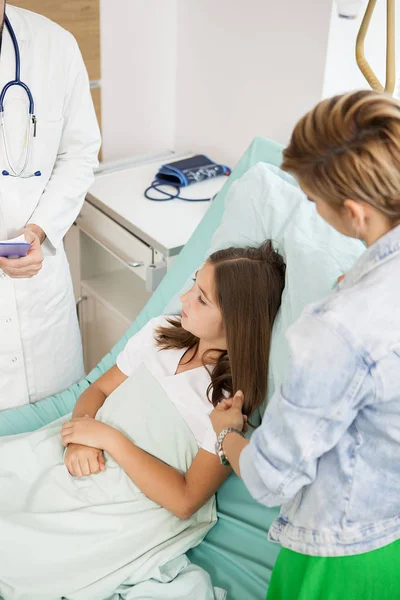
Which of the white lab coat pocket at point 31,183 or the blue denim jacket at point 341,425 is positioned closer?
the blue denim jacket at point 341,425

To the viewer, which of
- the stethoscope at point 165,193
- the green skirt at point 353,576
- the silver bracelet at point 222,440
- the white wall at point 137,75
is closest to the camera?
the green skirt at point 353,576

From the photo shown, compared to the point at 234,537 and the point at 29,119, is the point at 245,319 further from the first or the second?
the point at 29,119

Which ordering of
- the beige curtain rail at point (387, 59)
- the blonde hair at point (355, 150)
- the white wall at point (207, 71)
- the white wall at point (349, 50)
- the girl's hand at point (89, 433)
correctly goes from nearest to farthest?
the blonde hair at point (355, 150), the girl's hand at point (89, 433), the beige curtain rail at point (387, 59), the white wall at point (349, 50), the white wall at point (207, 71)

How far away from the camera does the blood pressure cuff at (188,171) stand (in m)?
2.24

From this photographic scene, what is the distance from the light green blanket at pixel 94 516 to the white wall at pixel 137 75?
129 cm

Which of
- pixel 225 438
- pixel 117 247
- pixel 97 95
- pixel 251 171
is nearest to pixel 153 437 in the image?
pixel 225 438

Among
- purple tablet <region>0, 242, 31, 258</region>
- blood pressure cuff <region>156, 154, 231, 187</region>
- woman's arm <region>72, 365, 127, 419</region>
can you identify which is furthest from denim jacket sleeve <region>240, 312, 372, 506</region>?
blood pressure cuff <region>156, 154, 231, 187</region>

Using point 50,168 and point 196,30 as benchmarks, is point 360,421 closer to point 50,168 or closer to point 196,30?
point 50,168

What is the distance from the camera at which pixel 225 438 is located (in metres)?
1.12

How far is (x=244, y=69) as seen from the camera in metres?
2.17

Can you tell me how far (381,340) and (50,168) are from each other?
111 cm

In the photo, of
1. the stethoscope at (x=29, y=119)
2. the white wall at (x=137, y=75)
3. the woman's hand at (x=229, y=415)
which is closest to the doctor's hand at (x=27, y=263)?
the stethoscope at (x=29, y=119)

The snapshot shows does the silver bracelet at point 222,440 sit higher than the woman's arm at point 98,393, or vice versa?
the silver bracelet at point 222,440

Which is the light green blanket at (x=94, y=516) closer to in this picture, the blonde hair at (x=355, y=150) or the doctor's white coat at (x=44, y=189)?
the doctor's white coat at (x=44, y=189)
